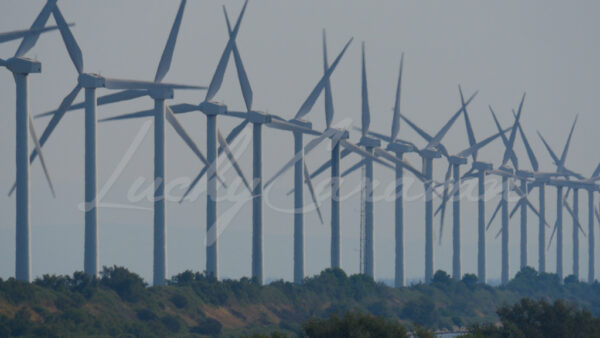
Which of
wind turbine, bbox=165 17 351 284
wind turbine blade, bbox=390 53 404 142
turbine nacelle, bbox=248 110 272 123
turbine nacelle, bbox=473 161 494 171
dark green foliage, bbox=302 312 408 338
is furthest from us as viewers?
turbine nacelle, bbox=473 161 494 171

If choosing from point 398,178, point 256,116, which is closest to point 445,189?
point 398,178

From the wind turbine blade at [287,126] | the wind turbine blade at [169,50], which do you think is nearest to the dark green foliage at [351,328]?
the wind turbine blade at [169,50]

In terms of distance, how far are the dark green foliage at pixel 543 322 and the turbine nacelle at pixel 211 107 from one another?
30.4 meters

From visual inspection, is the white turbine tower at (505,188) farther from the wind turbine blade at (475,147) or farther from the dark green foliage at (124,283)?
the dark green foliage at (124,283)

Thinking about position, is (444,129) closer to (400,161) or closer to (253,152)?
(400,161)

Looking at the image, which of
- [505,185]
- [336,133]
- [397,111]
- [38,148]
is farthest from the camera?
[505,185]

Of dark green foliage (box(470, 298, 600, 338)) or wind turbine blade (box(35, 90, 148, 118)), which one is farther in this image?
wind turbine blade (box(35, 90, 148, 118))

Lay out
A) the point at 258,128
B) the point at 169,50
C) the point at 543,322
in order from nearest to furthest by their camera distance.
→ the point at 543,322 → the point at 169,50 → the point at 258,128

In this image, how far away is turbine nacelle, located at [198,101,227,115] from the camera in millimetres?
115250

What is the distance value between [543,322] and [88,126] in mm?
36871

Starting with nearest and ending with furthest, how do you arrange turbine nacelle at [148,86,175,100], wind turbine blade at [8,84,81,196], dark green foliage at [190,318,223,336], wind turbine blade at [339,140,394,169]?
wind turbine blade at [8,84,81,196], turbine nacelle at [148,86,175,100], dark green foliage at [190,318,223,336], wind turbine blade at [339,140,394,169]

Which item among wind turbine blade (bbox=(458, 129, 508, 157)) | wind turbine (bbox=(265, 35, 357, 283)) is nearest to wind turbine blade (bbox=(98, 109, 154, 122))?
wind turbine (bbox=(265, 35, 357, 283))

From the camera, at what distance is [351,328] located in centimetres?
7381

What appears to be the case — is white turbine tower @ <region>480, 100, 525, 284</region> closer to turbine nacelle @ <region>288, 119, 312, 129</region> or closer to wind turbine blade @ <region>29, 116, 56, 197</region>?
turbine nacelle @ <region>288, 119, 312, 129</region>
